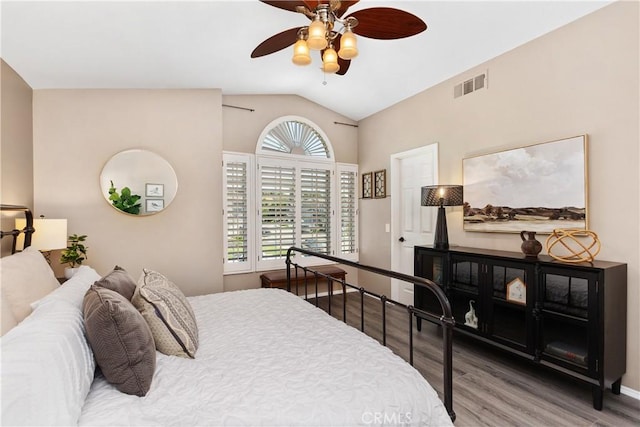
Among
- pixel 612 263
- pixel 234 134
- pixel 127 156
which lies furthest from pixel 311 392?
pixel 234 134

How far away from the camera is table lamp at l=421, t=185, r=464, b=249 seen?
329cm

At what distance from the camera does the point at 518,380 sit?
8.15ft

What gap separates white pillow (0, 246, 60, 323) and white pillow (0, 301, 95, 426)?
30 centimetres

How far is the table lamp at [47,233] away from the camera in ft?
8.45

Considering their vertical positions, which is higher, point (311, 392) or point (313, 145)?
point (313, 145)

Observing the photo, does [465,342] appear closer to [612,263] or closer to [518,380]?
[518,380]

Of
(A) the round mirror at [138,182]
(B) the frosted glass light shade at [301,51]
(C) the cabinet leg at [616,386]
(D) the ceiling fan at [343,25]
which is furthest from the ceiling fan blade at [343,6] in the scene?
(C) the cabinet leg at [616,386]

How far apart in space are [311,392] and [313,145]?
156 inches

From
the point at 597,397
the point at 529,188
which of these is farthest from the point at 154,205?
the point at 597,397

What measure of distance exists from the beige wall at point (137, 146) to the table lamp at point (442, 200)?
2.40 m

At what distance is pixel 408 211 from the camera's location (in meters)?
4.33

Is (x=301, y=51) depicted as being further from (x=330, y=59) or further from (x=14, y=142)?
(x=14, y=142)

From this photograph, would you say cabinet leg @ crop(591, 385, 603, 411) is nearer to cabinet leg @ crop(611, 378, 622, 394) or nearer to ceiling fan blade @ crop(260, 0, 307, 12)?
cabinet leg @ crop(611, 378, 622, 394)

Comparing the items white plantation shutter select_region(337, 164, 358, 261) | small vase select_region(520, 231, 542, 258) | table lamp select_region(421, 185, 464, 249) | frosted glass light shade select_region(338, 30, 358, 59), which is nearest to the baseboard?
small vase select_region(520, 231, 542, 258)
